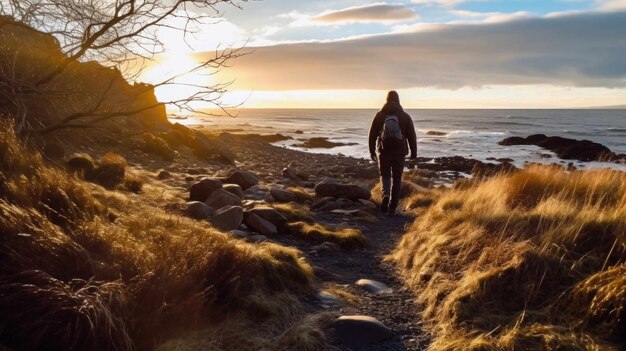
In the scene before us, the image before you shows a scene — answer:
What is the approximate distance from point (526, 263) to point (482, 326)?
0.80m

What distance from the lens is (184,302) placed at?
12.0ft

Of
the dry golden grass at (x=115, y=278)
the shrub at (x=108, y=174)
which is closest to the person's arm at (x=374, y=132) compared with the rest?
the shrub at (x=108, y=174)

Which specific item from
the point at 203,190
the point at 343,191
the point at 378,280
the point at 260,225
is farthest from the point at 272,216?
the point at 343,191

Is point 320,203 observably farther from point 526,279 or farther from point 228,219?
point 526,279

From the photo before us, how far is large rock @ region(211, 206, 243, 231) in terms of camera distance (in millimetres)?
7270

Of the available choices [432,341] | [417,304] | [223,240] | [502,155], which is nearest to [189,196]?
[223,240]

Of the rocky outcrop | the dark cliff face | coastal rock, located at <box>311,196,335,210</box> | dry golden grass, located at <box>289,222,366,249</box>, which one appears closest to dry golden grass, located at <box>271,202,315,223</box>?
dry golden grass, located at <box>289,222,366,249</box>

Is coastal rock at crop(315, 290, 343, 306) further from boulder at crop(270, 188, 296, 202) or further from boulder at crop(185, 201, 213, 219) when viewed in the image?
boulder at crop(270, 188, 296, 202)

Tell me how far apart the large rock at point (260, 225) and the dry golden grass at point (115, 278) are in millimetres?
2313

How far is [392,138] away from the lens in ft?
30.6

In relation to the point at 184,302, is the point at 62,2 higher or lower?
higher

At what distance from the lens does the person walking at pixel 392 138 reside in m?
9.35

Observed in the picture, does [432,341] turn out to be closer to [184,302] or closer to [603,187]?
[184,302]

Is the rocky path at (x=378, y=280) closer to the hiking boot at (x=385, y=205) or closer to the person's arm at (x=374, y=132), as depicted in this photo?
the hiking boot at (x=385, y=205)
